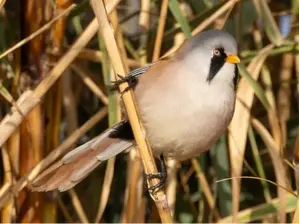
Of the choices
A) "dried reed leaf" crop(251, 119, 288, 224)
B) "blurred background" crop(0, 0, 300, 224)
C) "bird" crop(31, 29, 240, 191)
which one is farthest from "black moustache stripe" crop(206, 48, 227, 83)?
"dried reed leaf" crop(251, 119, 288, 224)

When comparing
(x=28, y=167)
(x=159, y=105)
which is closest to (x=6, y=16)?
(x=28, y=167)

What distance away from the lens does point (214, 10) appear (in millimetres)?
1414

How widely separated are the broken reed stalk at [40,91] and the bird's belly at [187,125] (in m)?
0.16

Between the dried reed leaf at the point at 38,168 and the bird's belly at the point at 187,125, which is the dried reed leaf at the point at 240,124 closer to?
the bird's belly at the point at 187,125

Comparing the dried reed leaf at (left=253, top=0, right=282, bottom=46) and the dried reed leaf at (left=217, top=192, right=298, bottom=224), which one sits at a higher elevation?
the dried reed leaf at (left=253, top=0, right=282, bottom=46)

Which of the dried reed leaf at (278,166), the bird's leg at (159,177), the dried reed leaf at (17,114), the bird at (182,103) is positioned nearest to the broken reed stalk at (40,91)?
the dried reed leaf at (17,114)

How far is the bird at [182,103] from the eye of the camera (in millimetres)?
1211

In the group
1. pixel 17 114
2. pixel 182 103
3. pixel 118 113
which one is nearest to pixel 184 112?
pixel 182 103

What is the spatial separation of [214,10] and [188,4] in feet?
0.64

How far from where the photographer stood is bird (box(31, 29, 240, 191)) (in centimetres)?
121

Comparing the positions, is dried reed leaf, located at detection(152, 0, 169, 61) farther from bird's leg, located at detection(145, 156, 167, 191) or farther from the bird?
bird's leg, located at detection(145, 156, 167, 191)

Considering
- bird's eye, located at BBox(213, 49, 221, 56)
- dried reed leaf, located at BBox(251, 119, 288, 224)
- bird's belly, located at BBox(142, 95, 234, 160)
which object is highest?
bird's eye, located at BBox(213, 49, 221, 56)

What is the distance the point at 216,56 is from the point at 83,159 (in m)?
0.29

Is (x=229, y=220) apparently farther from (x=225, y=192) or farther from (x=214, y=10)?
(x=214, y=10)
